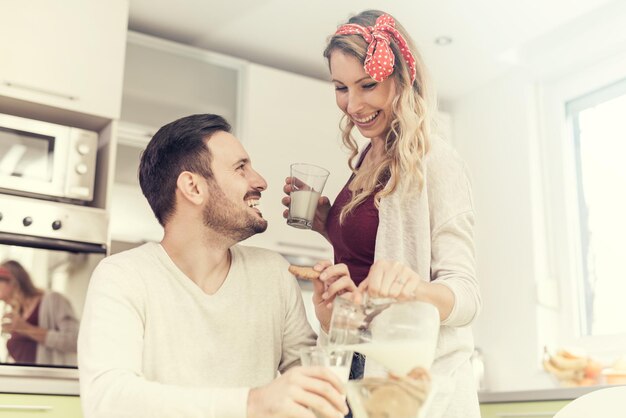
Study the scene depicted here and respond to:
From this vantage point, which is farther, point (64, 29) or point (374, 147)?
point (64, 29)

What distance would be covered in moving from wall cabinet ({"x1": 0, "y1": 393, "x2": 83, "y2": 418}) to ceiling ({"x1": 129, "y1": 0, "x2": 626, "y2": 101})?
5.53 ft

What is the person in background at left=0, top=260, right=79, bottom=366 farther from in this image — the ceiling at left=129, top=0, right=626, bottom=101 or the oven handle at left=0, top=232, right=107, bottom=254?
the ceiling at left=129, top=0, right=626, bottom=101

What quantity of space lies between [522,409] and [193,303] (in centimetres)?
176

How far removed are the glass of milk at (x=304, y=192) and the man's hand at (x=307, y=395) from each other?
0.68m

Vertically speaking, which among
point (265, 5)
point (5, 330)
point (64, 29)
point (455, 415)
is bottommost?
point (455, 415)

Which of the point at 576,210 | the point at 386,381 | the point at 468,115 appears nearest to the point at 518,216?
the point at 576,210

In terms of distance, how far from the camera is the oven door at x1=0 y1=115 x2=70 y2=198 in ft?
8.48

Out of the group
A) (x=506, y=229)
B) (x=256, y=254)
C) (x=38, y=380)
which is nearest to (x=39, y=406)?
(x=38, y=380)

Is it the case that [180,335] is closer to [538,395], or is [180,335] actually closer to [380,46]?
[380,46]

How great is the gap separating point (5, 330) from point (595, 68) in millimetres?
2723

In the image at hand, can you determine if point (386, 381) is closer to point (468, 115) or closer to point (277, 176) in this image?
point (277, 176)

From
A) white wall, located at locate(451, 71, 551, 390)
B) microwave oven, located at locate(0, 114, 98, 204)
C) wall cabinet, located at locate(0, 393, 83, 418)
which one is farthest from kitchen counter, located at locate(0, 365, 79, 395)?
white wall, located at locate(451, 71, 551, 390)

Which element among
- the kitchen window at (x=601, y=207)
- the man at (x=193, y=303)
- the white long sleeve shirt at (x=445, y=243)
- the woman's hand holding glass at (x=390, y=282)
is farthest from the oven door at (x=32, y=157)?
the kitchen window at (x=601, y=207)

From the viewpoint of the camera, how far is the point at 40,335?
99.0 inches
